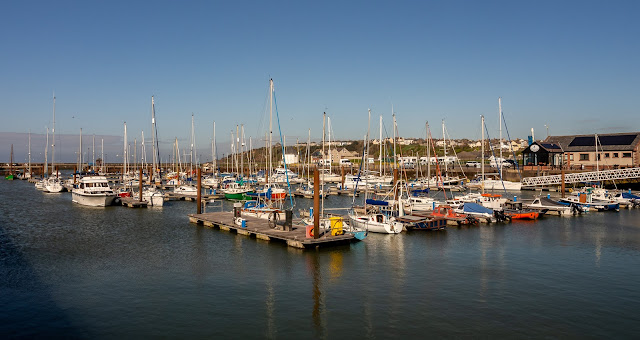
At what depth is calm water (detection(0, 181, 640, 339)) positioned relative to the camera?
1977cm

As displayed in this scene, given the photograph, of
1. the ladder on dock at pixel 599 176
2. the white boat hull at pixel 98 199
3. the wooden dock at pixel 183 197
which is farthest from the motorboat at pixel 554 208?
the white boat hull at pixel 98 199

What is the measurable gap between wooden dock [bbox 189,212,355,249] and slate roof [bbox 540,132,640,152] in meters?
82.3

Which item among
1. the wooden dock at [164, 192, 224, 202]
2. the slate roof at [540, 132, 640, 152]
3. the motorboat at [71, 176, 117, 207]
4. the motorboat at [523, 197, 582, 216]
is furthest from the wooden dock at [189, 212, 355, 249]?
the slate roof at [540, 132, 640, 152]

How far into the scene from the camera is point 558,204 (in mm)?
54656

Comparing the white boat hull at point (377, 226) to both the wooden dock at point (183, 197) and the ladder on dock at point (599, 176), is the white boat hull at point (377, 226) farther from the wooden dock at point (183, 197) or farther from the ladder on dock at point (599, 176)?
the ladder on dock at point (599, 176)

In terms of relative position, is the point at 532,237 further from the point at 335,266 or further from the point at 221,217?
the point at 221,217

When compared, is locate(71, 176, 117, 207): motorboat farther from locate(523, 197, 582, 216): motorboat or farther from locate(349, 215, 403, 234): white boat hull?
locate(523, 197, 582, 216): motorboat

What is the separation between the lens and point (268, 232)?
3719cm

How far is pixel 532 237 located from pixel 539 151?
7099 centimetres

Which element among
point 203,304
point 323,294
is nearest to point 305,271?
point 323,294

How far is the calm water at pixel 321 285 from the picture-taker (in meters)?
19.8

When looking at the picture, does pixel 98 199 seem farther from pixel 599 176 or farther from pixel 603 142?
pixel 603 142

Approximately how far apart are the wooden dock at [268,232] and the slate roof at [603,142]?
270ft

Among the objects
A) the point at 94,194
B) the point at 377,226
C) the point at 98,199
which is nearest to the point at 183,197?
the point at 98,199
